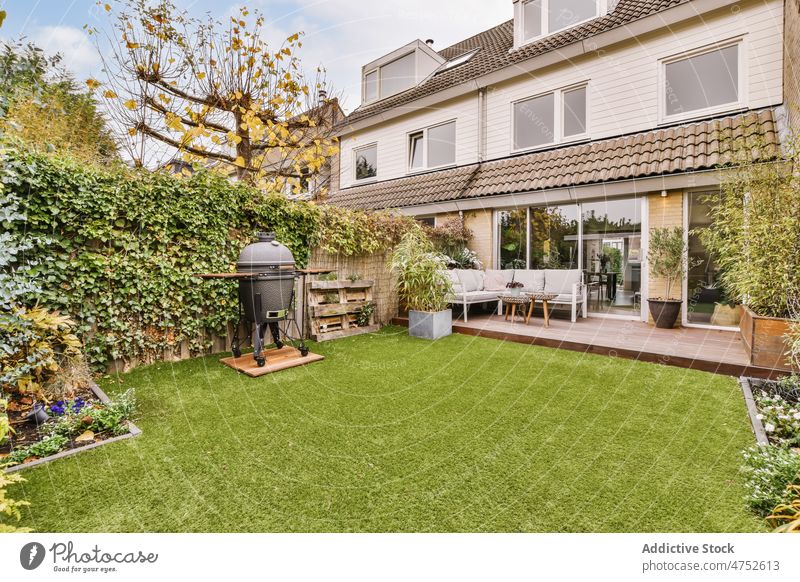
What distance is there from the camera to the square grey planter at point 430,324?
5559 millimetres

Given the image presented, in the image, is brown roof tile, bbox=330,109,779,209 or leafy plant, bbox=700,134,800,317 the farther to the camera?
brown roof tile, bbox=330,109,779,209

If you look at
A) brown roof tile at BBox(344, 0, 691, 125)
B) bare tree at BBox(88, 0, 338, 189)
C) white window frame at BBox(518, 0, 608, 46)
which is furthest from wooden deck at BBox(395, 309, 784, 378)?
white window frame at BBox(518, 0, 608, 46)

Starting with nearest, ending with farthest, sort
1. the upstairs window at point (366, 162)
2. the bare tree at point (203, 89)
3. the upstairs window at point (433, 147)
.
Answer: the bare tree at point (203, 89), the upstairs window at point (433, 147), the upstairs window at point (366, 162)

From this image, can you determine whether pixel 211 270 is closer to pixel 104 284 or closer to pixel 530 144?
pixel 104 284

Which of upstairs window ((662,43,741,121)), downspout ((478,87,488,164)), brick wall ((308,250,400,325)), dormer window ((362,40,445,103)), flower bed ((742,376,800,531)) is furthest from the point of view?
dormer window ((362,40,445,103))

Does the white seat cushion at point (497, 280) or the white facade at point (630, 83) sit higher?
the white facade at point (630, 83)

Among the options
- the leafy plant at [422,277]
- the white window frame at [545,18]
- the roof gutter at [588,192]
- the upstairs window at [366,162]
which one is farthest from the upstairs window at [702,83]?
the upstairs window at [366,162]

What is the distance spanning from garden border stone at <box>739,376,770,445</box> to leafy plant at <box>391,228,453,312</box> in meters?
3.58

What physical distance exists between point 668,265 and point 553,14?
6.22 m

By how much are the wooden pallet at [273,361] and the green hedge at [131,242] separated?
2.10 feet

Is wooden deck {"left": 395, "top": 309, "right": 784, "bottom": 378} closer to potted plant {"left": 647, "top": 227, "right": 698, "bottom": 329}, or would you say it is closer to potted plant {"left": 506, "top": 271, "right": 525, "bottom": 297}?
potted plant {"left": 647, "top": 227, "right": 698, "bottom": 329}

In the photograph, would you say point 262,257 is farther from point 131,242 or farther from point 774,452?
point 774,452

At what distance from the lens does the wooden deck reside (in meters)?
3.82

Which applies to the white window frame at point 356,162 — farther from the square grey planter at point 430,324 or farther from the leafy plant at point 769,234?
the leafy plant at point 769,234
